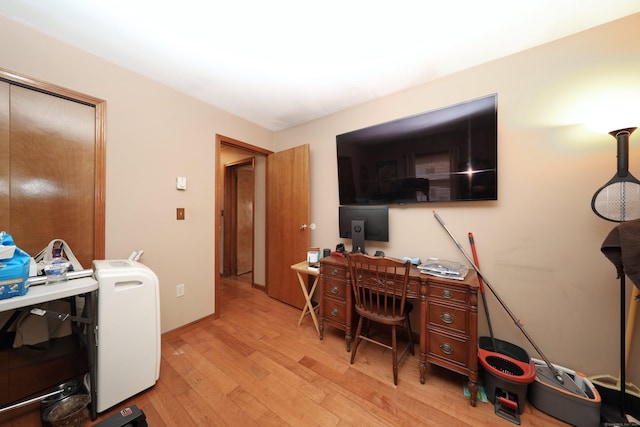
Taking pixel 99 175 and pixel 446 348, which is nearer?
pixel 446 348

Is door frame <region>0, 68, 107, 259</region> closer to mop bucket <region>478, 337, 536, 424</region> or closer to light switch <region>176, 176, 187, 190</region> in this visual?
light switch <region>176, 176, 187, 190</region>

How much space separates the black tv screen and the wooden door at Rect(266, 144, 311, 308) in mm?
549

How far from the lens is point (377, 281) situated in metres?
1.56

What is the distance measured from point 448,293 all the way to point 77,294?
7.27 ft

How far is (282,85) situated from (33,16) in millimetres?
1659

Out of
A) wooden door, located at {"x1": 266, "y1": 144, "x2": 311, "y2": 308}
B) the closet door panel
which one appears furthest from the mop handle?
the closet door panel

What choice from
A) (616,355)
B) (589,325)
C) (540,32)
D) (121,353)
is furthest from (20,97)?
(616,355)

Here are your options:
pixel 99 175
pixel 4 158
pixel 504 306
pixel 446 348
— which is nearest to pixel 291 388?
pixel 446 348

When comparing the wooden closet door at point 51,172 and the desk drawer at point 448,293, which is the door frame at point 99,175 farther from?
the desk drawer at point 448,293

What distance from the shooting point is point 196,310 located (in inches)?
89.8

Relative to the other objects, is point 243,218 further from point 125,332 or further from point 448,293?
point 448,293

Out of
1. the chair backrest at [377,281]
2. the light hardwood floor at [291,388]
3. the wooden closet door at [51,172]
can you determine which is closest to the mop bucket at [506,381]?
the light hardwood floor at [291,388]

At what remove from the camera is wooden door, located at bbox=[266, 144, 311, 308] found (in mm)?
2666

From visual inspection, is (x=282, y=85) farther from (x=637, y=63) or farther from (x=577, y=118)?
(x=637, y=63)
